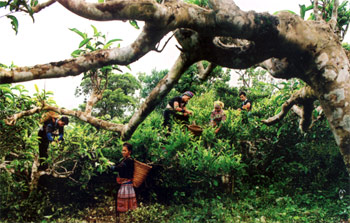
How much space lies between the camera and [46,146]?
4.97 metres

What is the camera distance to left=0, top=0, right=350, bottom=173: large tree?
2.38 m

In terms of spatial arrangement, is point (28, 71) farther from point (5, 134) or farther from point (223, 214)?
point (223, 214)

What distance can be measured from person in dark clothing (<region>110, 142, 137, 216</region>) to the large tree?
139cm

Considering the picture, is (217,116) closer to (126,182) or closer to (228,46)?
(126,182)

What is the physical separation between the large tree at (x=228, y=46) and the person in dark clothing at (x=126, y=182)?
1.39 metres

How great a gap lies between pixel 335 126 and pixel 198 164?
2.94 metres

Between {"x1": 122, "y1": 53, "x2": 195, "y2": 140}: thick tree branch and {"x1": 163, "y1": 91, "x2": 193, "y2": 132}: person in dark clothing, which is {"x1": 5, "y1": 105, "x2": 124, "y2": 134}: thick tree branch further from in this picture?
{"x1": 163, "y1": 91, "x2": 193, "y2": 132}: person in dark clothing

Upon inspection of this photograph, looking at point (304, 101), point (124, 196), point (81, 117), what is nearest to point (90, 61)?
point (81, 117)

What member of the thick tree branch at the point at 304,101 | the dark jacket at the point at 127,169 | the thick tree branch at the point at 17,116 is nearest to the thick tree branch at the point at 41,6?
the thick tree branch at the point at 17,116

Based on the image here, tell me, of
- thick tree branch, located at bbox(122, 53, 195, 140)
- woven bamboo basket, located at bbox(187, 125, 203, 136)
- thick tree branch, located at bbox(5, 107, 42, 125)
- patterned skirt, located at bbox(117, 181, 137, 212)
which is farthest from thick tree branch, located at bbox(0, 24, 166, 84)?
woven bamboo basket, located at bbox(187, 125, 203, 136)

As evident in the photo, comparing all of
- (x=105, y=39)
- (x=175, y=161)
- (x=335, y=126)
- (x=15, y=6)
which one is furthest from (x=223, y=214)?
(x=15, y=6)

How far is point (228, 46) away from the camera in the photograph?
332 cm

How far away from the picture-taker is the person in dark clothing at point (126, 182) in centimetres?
511

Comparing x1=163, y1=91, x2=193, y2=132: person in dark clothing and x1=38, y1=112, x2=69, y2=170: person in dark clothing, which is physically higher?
x1=163, y1=91, x2=193, y2=132: person in dark clothing
